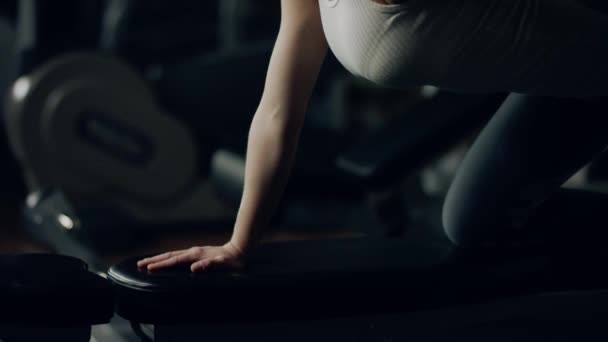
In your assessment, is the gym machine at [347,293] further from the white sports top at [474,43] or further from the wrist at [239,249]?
the white sports top at [474,43]

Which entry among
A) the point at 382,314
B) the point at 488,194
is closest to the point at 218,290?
the point at 382,314

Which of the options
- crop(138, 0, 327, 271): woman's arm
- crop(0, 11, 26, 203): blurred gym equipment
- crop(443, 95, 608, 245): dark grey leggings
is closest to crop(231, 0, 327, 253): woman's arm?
crop(138, 0, 327, 271): woman's arm

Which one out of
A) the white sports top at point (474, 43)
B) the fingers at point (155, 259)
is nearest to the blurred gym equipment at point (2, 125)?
the fingers at point (155, 259)

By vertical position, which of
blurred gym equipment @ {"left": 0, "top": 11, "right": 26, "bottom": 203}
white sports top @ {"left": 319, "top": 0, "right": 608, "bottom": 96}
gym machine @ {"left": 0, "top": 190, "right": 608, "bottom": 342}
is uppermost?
white sports top @ {"left": 319, "top": 0, "right": 608, "bottom": 96}

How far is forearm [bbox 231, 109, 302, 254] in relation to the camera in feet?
3.67

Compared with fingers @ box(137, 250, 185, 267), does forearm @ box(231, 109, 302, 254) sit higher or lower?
higher

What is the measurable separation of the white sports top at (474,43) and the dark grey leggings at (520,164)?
0.43 ft

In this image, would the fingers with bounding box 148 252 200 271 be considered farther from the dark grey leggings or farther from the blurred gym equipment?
the blurred gym equipment

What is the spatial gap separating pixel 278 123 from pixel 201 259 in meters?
0.19

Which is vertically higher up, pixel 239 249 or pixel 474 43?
pixel 474 43

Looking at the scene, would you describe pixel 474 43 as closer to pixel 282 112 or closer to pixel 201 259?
pixel 282 112

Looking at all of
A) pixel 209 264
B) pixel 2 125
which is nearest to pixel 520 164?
pixel 209 264

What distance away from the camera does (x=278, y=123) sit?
1117 mm

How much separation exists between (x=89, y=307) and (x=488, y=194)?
1.72ft
